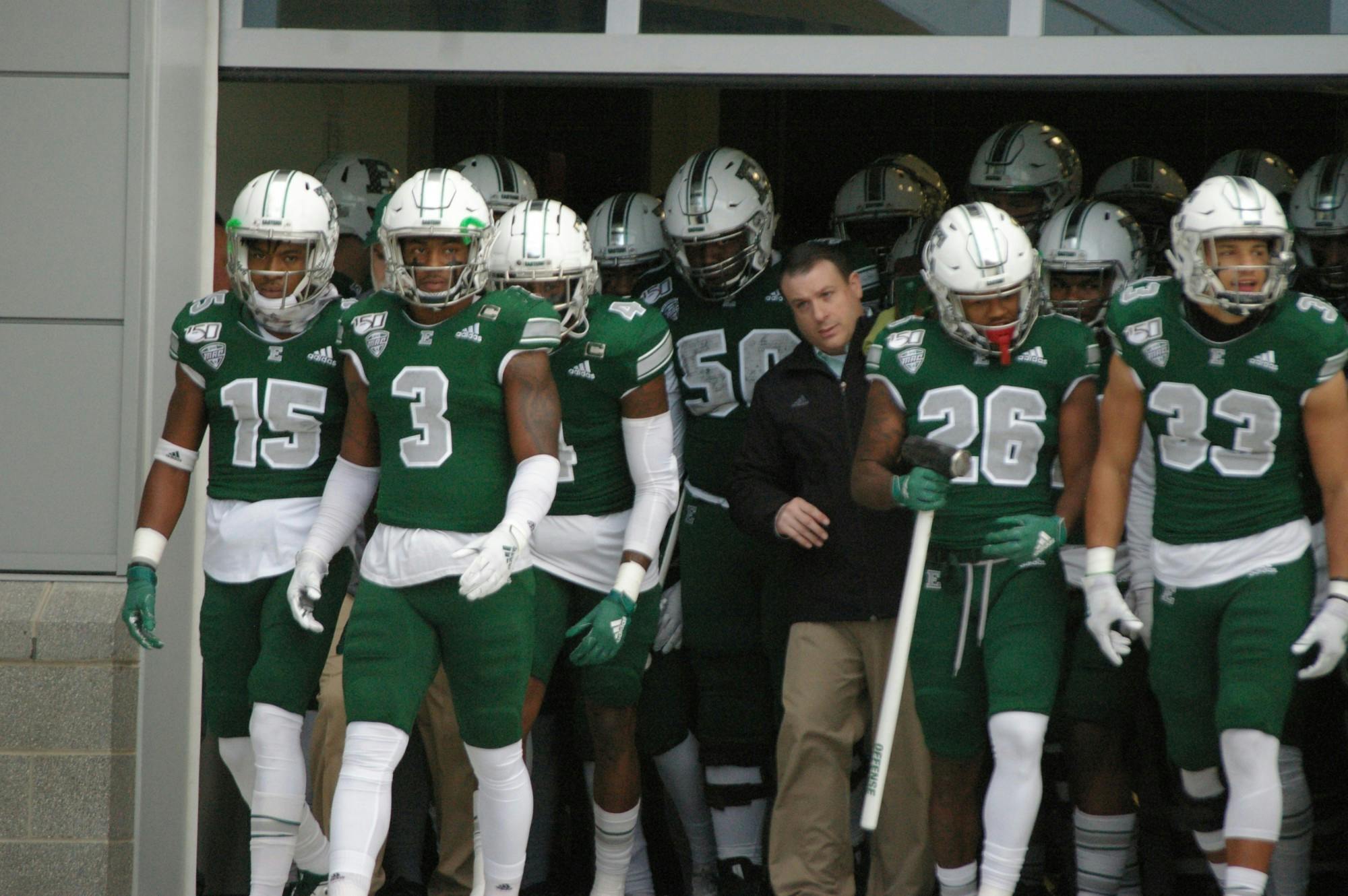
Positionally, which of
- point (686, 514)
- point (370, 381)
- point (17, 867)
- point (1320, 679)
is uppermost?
point (370, 381)

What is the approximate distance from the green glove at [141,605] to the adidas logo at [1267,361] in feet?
8.74

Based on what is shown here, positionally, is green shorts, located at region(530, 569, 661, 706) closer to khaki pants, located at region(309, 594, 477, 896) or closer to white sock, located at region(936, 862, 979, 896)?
khaki pants, located at region(309, 594, 477, 896)

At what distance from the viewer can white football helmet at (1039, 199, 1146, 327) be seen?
507 centimetres

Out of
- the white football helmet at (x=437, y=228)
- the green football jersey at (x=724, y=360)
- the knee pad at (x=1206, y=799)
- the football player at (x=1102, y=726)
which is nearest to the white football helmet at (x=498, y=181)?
the green football jersey at (x=724, y=360)

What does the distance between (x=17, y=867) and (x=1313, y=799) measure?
3.53 meters

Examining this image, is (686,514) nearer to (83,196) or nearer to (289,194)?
(289,194)

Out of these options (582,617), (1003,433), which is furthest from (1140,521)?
(582,617)

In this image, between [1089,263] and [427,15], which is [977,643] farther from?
[427,15]

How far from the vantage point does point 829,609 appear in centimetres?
471

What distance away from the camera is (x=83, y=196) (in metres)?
4.92

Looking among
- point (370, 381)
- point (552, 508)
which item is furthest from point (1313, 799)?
point (370, 381)

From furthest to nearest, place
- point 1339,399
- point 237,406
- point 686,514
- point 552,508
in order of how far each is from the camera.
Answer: point 686,514, point 552,508, point 237,406, point 1339,399

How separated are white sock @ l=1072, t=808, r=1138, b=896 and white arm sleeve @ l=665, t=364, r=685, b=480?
1.46 meters

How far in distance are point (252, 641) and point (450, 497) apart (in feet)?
2.28
